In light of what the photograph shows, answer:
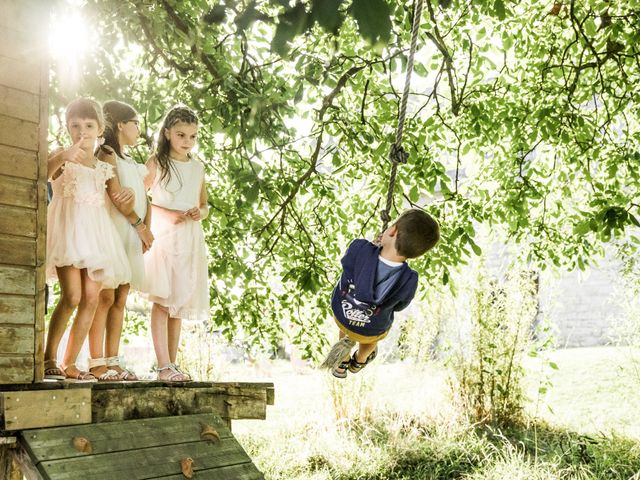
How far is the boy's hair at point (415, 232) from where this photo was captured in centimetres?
342

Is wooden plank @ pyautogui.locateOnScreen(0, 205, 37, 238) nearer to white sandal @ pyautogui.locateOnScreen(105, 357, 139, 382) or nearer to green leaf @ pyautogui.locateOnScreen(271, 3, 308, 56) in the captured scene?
white sandal @ pyautogui.locateOnScreen(105, 357, 139, 382)

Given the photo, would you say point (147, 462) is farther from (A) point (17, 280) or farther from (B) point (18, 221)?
(B) point (18, 221)

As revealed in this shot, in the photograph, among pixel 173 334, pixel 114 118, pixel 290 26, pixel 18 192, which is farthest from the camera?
pixel 173 334

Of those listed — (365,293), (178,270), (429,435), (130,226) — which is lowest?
(429,435)

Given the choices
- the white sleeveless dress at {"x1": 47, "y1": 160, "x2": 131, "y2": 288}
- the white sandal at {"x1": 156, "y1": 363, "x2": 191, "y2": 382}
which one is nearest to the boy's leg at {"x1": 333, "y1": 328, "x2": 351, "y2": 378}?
the white sandal at {"x1": 156, "y1": 363, "x2": 191, "y2": 382}

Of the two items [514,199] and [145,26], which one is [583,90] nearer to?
[514,199]

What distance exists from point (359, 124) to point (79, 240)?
10.1ft

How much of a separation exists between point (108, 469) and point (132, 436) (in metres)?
0.26

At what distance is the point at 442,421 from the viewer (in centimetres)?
867

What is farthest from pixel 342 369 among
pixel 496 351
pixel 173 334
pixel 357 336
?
pixel 496 351

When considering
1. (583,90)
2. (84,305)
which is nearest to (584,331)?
(583,90)

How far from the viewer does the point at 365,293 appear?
3494mm

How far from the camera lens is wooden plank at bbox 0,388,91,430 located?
298 cm

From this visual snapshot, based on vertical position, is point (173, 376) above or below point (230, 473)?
above
